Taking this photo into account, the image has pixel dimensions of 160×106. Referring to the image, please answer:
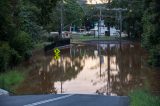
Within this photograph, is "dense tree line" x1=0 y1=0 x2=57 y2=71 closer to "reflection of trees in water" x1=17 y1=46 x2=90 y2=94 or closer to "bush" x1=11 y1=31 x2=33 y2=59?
"bush" x1=11 y1=31 x2=33 y2=59

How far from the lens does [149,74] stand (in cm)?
3033

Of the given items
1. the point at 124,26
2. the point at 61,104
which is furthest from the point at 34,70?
the point at 124,26

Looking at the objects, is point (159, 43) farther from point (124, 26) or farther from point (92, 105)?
point (124, 26)

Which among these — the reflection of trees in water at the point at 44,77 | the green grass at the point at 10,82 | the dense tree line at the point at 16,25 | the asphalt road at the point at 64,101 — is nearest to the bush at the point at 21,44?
the dense tree line at the point at 16,25

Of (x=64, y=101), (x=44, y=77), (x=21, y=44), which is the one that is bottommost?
(x=44, y=77)

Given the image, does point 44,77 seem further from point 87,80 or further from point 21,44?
point 21,44

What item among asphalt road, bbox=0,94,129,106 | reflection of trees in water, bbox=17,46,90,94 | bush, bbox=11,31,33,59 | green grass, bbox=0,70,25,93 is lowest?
reflection of trees in water, bbox=17,46,90,94

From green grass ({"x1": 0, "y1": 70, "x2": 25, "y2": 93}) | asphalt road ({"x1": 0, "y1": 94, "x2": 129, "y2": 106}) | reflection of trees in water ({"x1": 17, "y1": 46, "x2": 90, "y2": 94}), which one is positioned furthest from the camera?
reflection of trees in water ({"x1": 17, "y1": 46, "x2": 90, "y2": 94})

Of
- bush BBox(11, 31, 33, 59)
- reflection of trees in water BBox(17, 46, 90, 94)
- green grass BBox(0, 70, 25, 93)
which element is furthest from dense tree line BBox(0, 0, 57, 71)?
green grass BBox(0, 70, 25, 93)

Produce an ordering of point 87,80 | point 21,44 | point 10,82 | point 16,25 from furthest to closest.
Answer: point 21,44 → point 16,25 → point 87,80 → point 10,82

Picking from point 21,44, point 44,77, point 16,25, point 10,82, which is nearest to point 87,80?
point 44,77

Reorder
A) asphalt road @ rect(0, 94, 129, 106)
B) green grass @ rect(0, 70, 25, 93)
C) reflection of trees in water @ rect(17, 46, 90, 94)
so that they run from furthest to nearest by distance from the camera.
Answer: reflection of trees in water @ rect(17, 46, 90, 94)
green grass @ rect(0, 70, 25, 93)
asphalt road @ rect(0, 94, 129, 106)

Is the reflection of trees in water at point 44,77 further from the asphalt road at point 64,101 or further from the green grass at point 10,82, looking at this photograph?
the asphalt road at point 64,101

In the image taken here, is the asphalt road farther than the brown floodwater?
No
